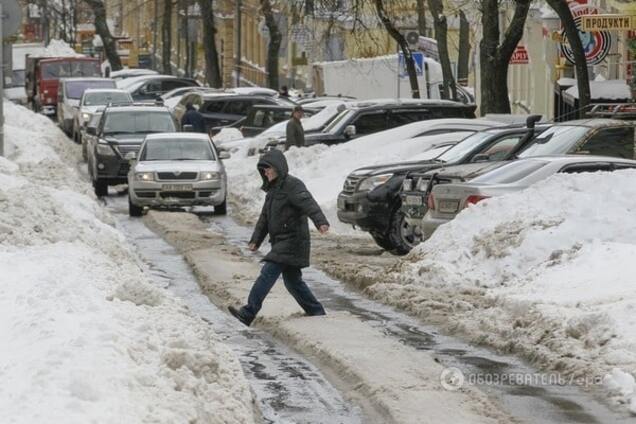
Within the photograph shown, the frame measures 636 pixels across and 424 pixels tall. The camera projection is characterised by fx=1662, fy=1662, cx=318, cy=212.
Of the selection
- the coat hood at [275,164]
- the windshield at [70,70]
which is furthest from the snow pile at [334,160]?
the windshield at [70,70]

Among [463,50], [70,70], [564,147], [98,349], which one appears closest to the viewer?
[98,349]

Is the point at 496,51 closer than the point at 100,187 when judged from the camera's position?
Yes

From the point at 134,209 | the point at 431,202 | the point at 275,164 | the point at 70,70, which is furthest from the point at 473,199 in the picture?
the point at 70,70

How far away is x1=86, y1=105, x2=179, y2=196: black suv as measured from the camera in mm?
31484

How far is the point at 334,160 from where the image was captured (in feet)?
97.8

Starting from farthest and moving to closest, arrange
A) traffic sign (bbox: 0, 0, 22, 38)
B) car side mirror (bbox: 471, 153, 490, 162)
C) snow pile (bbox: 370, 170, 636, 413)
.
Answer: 1. traffic sign (bbox: 0, 0, 22, 38)
2. car side mirror (bbox: 471, 153, 490, 162)
3. snow pile (bbox: 370, 170, 636, 413)

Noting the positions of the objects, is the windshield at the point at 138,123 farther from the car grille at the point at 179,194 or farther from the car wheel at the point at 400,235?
the car wheel at the point at 400,235

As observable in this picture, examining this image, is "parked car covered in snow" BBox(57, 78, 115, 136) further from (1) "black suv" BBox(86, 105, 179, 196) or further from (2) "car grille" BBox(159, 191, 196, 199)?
(2) "car grille" BBox(159, 191, 196, 199)

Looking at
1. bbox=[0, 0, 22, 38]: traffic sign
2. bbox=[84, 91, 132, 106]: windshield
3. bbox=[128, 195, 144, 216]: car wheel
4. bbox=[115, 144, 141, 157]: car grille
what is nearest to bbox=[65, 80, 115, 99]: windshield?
bbox=[84, 91, 132, 106]: windshield

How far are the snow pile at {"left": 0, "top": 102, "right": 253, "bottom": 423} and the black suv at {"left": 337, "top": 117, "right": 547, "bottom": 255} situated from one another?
6.06m

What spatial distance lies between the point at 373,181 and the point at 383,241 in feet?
3.02

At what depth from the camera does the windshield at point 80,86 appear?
51.2 meters

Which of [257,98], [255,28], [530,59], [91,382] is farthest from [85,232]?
[255,28]

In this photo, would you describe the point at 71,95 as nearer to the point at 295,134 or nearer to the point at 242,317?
the point at 295,134
